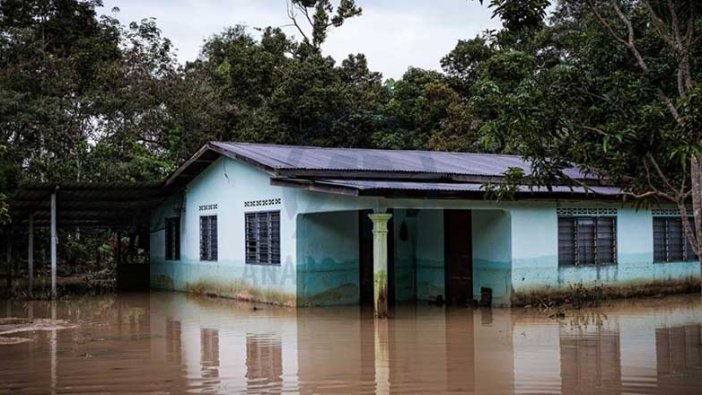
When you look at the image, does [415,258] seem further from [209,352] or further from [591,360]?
[591,360]

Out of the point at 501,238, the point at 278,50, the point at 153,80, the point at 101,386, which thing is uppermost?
the point at 278,50

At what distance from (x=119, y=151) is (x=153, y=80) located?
10.0 ft

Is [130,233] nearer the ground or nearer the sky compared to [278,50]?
nearer the ground

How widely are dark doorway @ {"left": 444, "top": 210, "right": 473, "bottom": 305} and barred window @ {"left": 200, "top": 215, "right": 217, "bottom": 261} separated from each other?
20.0 ft

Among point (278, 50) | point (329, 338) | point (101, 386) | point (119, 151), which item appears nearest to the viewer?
point (101, 386)

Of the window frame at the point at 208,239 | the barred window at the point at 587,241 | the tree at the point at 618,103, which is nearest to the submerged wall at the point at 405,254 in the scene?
the barred window at the point at 587,241

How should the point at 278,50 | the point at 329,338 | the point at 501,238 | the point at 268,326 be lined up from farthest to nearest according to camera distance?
the point at 278,50 < the point at 501,238 < the point at 268,326 < the point at 329,338

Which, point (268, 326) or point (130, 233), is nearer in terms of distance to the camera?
point (268, 326)

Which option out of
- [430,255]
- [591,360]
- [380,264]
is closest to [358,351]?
[591,360]

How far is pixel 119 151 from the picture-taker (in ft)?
91.1

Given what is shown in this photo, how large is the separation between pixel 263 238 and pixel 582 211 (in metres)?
7.07

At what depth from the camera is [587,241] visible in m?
18.2

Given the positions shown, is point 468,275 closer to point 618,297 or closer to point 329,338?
point 618,297

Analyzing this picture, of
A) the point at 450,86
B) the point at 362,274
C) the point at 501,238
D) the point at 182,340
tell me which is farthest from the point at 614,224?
the point at 450,86
